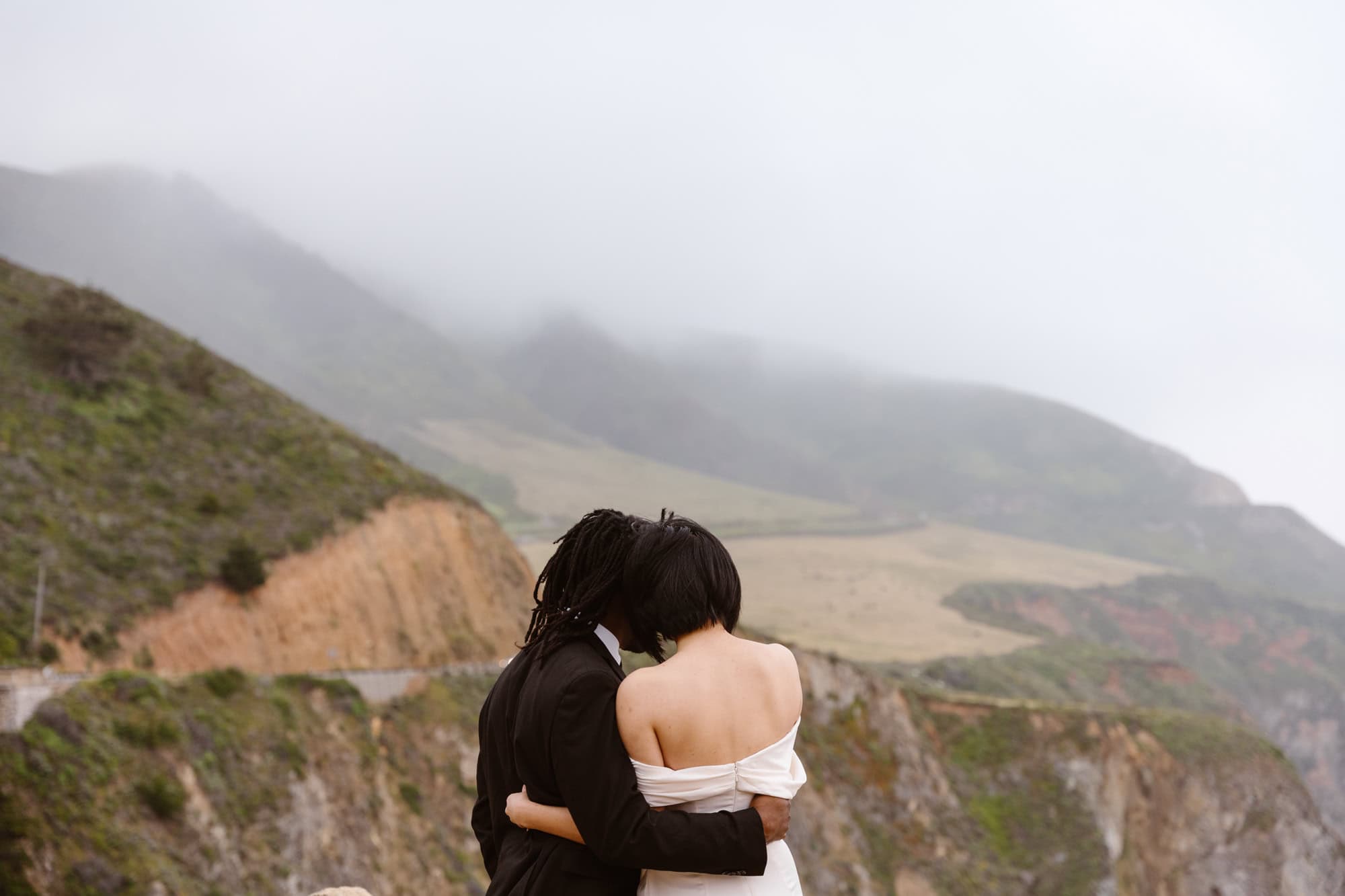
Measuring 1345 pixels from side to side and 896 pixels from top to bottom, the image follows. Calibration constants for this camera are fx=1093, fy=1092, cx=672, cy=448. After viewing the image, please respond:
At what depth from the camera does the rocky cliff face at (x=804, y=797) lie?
13.3 metres

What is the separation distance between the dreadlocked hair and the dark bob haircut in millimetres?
68

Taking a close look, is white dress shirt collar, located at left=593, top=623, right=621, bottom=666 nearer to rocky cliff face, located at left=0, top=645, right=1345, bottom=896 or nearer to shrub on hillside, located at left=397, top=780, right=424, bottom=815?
rocky cliff face, located at left=0, top=645, right=1345, bottom=896

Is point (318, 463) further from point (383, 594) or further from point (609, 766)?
point (609, 766)

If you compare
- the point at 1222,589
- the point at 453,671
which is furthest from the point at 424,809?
the point at 1222,589

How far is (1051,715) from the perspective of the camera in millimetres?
41000

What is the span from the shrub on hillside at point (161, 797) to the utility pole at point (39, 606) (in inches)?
243

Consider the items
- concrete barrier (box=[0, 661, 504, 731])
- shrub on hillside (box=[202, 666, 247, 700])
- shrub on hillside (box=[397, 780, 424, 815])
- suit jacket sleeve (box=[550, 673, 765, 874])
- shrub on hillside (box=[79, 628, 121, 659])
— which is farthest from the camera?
shrub on hillside (box=[397, 780, 424, 815])

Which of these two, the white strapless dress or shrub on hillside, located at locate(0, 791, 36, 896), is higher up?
the white strapless dress

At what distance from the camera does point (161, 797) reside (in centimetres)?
1402

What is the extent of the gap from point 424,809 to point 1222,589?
433 ft

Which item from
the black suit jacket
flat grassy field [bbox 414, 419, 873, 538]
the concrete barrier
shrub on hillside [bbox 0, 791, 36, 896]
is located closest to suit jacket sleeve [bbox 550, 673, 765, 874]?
the black suit jacket

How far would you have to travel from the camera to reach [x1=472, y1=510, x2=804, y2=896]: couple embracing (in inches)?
140

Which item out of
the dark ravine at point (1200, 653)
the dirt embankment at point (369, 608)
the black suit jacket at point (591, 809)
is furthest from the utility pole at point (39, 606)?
the dark ravine at point (1200, 653)

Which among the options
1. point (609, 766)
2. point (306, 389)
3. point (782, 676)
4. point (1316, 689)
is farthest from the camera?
point (306, 389)
